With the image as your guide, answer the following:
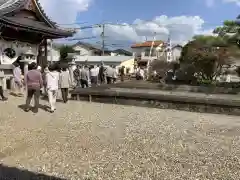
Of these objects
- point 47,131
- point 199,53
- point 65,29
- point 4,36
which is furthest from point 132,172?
point 65,29

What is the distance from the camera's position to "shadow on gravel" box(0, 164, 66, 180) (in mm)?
5576

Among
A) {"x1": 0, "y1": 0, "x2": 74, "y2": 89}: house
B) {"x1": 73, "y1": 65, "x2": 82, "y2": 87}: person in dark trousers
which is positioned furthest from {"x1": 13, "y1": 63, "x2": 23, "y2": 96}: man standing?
{"x1": 0, "y1": 0, "x2": 74, "y2": 89}: house

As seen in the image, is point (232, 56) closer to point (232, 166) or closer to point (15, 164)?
point (232, 166)

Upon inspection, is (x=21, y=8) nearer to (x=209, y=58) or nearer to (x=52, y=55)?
(x=209, y=58)

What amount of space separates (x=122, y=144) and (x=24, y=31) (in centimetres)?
1638

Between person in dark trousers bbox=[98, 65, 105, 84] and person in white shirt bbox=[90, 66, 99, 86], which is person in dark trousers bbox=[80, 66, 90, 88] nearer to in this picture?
person in white shirt bbox=[90, 66, 99, 86]

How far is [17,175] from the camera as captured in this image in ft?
18.9

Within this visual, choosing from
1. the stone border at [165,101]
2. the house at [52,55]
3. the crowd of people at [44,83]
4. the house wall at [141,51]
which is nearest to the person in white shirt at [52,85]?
the crowd of people at [44,83]

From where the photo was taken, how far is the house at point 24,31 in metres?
20.6

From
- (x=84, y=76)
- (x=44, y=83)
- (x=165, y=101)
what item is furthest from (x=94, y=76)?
(x=165, y=101)

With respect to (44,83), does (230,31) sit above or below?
above

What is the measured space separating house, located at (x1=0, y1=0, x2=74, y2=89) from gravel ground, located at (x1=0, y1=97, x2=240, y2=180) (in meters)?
10.7

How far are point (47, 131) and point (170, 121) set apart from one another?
3.39 meters

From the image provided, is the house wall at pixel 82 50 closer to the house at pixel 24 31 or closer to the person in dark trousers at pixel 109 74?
the house at pixel 24 31
